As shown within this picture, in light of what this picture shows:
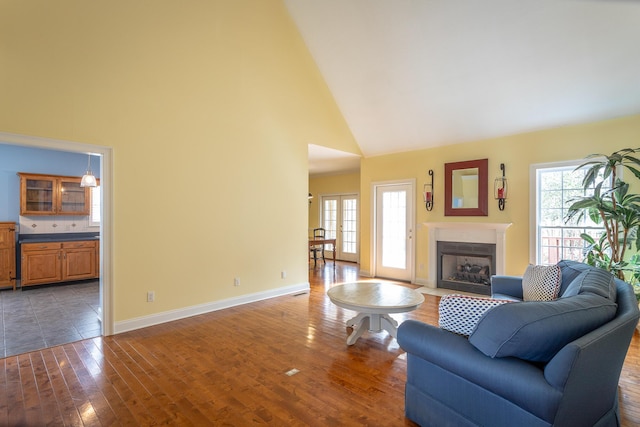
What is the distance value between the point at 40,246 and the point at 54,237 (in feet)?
1.83

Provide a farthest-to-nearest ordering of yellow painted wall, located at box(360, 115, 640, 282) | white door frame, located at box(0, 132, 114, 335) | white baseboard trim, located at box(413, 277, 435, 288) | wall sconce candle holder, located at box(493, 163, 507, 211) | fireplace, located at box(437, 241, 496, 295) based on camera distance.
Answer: white baseboard trim, located at box(413, 277, 435, 288)
fireplace, located at box(437, 241, 496, 295)
wall sconce candle holder, located at box(493, 163, 507, 211)
yellow painted wall, located at box(360, 115, 640, 282)
white door frame, located at box(0, 132, 114, 335)

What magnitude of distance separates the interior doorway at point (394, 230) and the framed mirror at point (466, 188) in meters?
0.71

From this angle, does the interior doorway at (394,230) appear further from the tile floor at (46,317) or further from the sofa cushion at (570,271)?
the tile floor at (46,317)

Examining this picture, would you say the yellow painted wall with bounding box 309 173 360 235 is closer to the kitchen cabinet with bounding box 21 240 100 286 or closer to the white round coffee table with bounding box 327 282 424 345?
the white round coffee table with bounding box 327 282 424 345

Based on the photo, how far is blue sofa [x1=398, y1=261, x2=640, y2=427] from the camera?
1411mm

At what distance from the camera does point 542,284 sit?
2.93 meters

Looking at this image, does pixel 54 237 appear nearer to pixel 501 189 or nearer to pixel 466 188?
pixel 466 188

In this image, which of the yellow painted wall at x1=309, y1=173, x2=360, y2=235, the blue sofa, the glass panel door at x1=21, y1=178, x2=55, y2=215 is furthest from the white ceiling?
the glass panel door at x1=21, y1=178, x2=55, y2=215

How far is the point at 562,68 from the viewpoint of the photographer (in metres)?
3.77


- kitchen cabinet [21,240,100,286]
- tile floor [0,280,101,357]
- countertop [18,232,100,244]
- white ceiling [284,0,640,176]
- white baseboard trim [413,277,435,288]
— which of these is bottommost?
tile floor [0,280,101,357]

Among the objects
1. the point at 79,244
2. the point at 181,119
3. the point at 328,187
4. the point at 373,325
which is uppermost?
the point at 181,119

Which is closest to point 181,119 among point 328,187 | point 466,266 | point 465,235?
point 465,235

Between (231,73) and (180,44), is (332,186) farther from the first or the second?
(180,44)

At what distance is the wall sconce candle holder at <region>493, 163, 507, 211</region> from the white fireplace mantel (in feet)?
1.19
